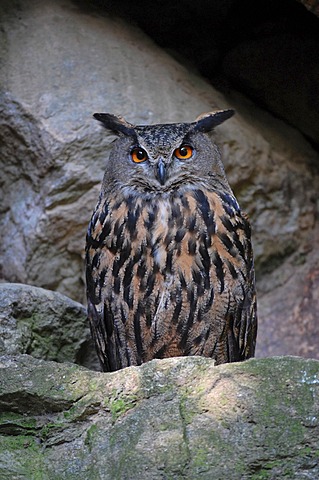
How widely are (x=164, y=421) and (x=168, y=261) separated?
954 mm

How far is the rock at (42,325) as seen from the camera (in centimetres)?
299

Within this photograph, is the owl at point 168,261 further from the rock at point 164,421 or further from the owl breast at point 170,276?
the rock at point 164,421

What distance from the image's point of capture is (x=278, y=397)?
204 centimetres

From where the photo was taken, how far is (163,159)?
301 centimetres

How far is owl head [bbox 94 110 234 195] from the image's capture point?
304 cm

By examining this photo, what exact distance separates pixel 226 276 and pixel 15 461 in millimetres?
1176

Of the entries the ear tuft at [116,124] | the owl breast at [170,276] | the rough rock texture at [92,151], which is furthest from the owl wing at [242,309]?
the rough rock texture at [92,151]

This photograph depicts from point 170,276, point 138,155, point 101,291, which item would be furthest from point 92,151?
point 170,276

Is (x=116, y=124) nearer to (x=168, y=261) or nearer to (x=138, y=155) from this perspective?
(x=138, y=155)

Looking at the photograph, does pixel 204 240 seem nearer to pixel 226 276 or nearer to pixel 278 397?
pixel 226 276

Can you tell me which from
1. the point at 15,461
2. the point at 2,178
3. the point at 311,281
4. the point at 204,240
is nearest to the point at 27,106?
the point at 2,178

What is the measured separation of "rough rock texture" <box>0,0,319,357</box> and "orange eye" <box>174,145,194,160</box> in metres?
0.78

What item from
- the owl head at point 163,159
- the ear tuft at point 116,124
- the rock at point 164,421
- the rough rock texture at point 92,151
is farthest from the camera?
the rough rock texture at point 92,151

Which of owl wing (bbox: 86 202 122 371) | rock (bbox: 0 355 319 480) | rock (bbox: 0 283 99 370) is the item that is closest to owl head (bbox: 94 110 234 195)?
owl wing (bbox: 86 202 122 371)
